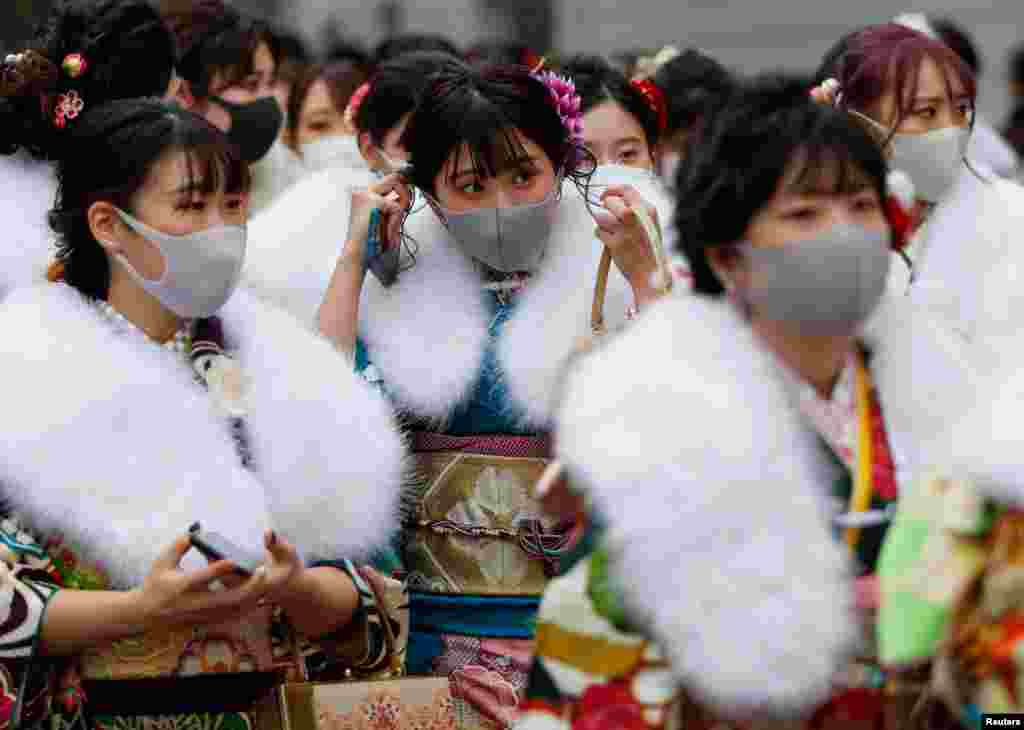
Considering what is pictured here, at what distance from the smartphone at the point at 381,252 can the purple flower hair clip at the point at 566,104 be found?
1.43 ft

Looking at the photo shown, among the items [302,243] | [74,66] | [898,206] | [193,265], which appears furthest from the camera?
[302,243]

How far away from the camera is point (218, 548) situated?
3240 millimetres

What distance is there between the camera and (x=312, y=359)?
3736mm

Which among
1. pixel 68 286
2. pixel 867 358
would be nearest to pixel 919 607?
pixel 867 358

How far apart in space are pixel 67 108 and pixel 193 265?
26.8 inches

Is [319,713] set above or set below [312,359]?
below

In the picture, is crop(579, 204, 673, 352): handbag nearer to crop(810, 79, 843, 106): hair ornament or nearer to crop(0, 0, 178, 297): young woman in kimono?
crop(810, 79, 843, 106): hair ornament

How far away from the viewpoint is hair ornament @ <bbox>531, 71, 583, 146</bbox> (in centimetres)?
407

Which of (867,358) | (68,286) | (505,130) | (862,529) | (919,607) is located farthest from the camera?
(505,130)

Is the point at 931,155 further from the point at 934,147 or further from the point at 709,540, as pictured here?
the point at 709,540

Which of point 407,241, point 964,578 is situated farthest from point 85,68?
point 964,578

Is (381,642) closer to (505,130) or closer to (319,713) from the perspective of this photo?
(319,713)

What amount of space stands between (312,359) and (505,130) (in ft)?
2.08

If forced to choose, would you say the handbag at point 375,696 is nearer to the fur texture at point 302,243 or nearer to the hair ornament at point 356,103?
the fur texture at point 302,243
